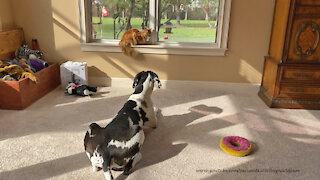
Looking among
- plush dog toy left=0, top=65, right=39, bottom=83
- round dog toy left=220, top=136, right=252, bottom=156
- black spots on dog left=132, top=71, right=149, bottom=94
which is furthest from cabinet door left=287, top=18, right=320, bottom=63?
plush dog toy left=0, top=65, right=39, bottom=83

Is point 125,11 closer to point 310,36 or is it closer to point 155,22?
point 155,22

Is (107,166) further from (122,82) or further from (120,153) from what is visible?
(122,82)

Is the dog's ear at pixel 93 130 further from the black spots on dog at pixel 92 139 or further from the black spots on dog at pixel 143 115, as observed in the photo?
the black spots on dog at pixel 143 115

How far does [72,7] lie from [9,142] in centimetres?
185

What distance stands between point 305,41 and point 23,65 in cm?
296

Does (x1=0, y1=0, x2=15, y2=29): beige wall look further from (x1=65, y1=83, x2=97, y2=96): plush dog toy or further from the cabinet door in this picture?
the cabinet door

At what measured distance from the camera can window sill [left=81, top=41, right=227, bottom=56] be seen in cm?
330

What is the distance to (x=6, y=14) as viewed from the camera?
3.22 meters

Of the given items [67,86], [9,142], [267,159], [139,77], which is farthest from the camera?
[67,86]

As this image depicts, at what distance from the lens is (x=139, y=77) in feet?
7.87

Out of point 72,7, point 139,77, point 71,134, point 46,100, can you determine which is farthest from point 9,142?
point 72,7

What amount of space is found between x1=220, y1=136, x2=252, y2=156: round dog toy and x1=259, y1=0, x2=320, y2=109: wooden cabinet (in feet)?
3.23

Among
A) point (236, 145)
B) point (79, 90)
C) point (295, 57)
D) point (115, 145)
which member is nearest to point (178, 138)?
point (236, 145)

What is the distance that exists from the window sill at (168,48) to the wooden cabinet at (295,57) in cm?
68
